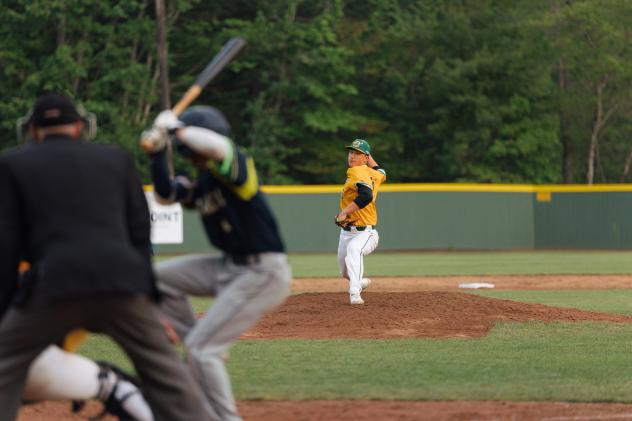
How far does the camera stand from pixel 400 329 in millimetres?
12531

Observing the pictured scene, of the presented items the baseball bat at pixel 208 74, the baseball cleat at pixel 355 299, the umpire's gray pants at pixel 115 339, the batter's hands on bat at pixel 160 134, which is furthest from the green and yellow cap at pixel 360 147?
the umpire's gray pants at pixel 115 339

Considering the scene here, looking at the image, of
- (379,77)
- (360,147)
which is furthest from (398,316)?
(379,77)

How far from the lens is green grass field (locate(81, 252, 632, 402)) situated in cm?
867

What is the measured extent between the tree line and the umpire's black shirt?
36244mm

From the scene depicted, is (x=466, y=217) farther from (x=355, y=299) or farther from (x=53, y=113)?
(x=53, y=113)

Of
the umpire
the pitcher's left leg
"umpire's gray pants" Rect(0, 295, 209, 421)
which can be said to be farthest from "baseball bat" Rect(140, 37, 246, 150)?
the pitcher's left leg

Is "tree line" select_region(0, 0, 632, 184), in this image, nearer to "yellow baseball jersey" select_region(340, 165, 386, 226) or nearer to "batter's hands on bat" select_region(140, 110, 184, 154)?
"yellow baseball jersey" select_region(340, 165, 386, 226)

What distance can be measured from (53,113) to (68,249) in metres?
0.72

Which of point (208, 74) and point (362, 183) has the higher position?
point (208, 74)

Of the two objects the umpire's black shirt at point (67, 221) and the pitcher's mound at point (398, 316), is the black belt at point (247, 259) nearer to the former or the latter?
the umpire's black shirt at point (67, 221)

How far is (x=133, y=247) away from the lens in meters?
5.68

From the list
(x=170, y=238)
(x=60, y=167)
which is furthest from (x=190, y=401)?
(x=170, y=238)

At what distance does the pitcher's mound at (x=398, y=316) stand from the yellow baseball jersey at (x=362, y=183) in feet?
3.11

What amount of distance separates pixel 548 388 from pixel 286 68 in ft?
127
